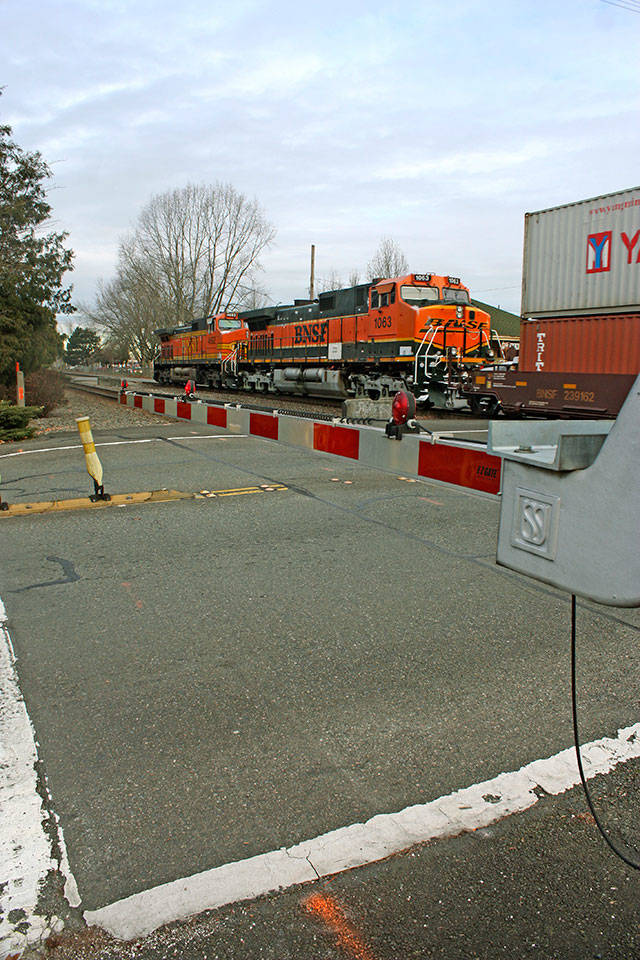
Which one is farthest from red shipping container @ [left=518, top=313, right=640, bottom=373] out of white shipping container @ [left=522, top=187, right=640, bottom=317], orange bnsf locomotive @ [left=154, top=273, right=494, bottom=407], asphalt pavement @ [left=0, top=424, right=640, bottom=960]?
asphalt pavement @ [left=0, top=424, right=640, bottom=960]

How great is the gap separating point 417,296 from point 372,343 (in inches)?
83.3

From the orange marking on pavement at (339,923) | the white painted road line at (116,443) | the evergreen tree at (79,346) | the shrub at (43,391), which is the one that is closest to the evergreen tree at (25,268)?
the shrub at (43,391)

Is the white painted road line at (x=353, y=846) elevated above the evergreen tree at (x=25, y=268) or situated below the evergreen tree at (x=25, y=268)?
below

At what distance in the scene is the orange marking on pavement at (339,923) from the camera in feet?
6.09

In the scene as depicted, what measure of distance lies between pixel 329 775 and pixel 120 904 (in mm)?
920

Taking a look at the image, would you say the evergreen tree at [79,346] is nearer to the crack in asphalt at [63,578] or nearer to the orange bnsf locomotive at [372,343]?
the orange bnsf locomotive at [372,343]

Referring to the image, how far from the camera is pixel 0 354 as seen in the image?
1794 cm

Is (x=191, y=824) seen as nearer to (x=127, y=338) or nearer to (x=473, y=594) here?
(x=473, y=594)

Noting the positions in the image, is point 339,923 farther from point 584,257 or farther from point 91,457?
point 584,257

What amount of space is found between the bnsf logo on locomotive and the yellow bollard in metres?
16.8

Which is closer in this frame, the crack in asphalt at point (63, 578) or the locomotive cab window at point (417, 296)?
the crack in asphalt at point (63, 578)

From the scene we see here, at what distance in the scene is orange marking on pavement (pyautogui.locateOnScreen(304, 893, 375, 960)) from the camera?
1.86m

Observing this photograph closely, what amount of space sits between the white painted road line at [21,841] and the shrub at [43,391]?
644 inches

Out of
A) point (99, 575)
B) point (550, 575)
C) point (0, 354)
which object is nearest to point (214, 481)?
point (99, 575)
